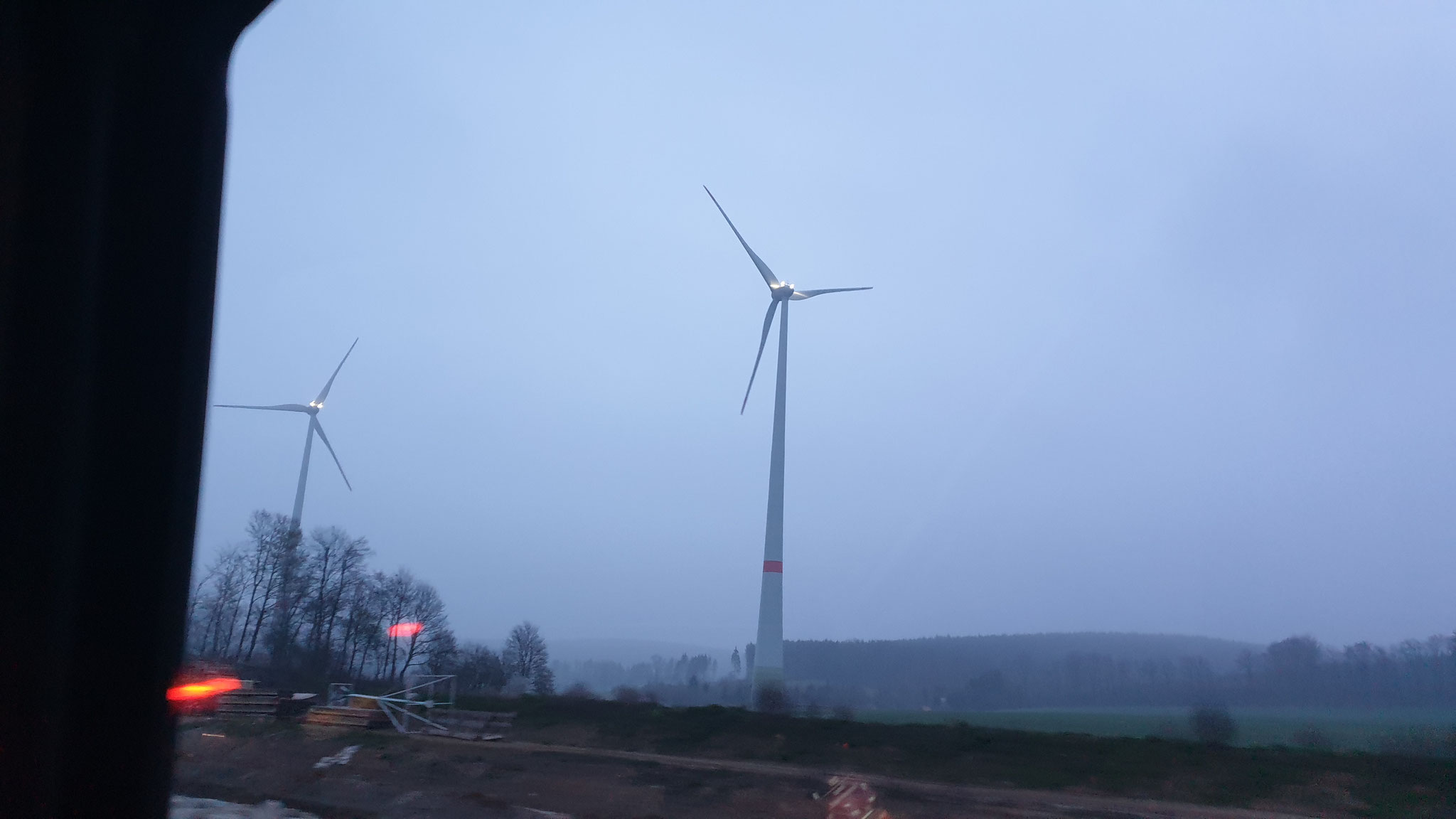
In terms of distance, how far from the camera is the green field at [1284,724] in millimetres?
17016

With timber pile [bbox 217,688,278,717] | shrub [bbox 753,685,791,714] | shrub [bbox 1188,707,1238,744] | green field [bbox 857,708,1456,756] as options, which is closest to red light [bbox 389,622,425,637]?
timber pile [bbox 217,688,278,717]

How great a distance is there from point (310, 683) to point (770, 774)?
62.2 feet

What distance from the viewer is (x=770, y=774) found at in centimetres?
1645

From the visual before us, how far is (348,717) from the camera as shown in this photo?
22.2 metres

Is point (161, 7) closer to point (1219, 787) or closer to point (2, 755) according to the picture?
point (2, 755)

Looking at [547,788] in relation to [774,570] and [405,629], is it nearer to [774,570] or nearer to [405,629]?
[774,570]

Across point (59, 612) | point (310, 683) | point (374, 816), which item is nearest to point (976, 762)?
point (374, 816)

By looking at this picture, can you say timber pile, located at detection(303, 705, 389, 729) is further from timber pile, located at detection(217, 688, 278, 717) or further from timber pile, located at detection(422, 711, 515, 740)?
timber pile, located at detection(422, 711, 515, 740)

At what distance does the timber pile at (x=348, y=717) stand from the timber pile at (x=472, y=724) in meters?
1.16

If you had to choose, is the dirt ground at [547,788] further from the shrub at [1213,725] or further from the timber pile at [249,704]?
the shrub at [1213,725]

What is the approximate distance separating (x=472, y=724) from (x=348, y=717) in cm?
296

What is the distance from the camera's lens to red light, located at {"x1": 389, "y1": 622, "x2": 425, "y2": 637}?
39.2 metres

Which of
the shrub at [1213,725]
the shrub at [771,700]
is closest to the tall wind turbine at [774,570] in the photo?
the shrub at [771,700]

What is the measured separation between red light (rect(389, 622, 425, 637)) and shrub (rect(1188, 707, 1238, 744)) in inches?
1178
